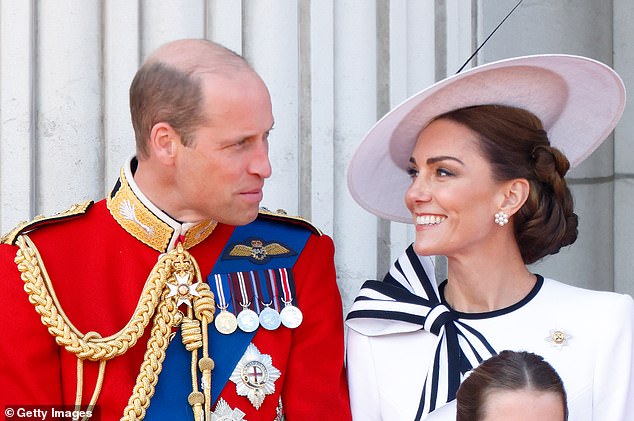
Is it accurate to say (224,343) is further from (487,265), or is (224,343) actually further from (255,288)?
(487,265)

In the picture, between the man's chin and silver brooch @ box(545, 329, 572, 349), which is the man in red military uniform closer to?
the man's chin

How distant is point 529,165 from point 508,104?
0.56 ft

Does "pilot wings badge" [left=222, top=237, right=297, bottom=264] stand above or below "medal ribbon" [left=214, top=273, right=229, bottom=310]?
above

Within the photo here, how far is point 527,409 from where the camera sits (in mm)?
2512

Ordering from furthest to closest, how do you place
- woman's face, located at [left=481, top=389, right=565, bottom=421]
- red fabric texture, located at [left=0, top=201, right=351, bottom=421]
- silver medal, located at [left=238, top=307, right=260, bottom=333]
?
silver medal, located at [left=238, top=307, right=260, bottom=333]
red fabric texture, located at [left=0, top=201, right=351, bottom=421]
woman's face, located at [left=481, top=389, right=565, bottom=421]

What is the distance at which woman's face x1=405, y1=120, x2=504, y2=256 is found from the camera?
10.0 ft

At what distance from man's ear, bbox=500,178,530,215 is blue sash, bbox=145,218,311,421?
507 mm

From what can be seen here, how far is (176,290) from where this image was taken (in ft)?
9.60

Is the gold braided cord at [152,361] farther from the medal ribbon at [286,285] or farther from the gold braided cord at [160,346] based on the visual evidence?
the medal ribbon at [286,285]

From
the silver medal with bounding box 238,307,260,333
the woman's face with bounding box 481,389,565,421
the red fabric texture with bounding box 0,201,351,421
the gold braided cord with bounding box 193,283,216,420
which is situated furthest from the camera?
the silver medal with bounding box 238,307,260,333

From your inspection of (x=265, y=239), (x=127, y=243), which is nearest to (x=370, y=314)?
(x=265, y=239)

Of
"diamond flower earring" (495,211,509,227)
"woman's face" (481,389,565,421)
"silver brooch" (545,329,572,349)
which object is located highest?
"diamond flower earring" (495,211,509,227)

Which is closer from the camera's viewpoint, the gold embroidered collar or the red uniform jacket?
the red uniform jacket

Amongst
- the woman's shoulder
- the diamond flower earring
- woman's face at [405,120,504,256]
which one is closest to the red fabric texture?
woman's face at [405,120,504,256]
